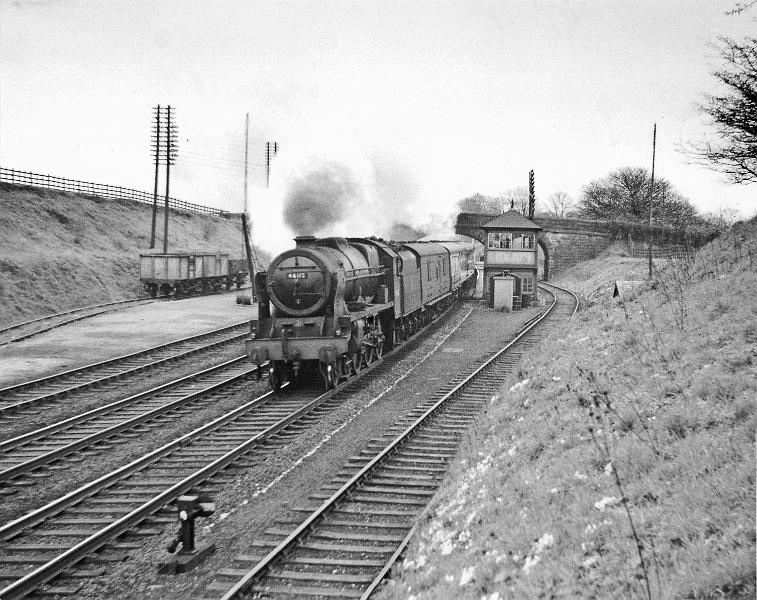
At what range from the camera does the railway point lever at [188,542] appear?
272 inches

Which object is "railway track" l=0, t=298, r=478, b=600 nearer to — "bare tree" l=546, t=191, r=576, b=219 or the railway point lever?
the railway point lever

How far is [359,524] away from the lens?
25.6 ft

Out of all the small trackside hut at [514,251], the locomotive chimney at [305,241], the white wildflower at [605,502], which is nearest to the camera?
the white wildflower at [605,502]

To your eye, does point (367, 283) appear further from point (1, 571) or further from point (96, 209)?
point (96, 209)

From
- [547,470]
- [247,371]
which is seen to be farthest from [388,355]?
[547,470]

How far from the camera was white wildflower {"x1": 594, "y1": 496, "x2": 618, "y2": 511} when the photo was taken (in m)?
5.56

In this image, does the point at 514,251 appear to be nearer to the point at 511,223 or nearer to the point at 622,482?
the point at 511,223

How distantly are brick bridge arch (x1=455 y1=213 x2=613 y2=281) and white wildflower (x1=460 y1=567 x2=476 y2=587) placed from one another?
4585 cm

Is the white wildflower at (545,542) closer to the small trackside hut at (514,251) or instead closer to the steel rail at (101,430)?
the steel rail at (101,430)

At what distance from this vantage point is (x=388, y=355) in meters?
18.4

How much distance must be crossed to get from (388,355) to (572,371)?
27.5 ft

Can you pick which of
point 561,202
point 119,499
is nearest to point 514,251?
point 119,499

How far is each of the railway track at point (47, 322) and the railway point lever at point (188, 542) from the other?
56.3ft

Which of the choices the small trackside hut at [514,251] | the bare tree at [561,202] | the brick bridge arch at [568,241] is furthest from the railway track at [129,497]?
the bare tree at [561,202]
